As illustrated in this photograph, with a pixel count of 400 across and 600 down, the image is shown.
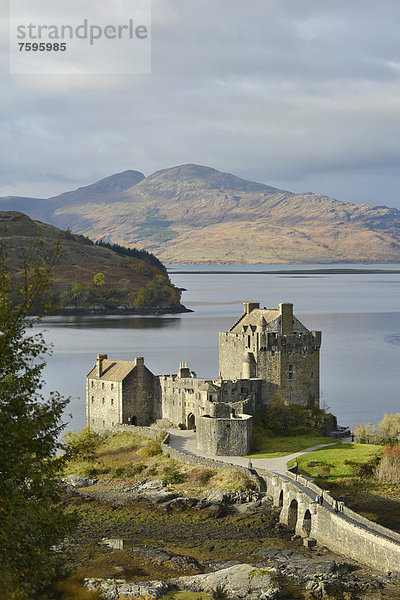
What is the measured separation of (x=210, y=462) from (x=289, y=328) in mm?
15755

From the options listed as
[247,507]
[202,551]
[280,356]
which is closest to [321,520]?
[247,507]

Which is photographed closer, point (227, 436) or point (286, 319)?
point (227, 436)

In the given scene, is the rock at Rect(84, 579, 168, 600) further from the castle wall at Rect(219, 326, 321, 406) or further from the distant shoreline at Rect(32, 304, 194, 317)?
the distant shoreline at Rect(32, 304, 194, 317)

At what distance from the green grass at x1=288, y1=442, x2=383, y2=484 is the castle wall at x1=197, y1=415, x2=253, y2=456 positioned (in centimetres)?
398

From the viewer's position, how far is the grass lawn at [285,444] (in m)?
54.2

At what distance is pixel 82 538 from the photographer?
41.8 metres

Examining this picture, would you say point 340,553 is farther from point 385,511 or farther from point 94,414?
point 94,414

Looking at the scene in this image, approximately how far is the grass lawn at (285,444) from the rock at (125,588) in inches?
817

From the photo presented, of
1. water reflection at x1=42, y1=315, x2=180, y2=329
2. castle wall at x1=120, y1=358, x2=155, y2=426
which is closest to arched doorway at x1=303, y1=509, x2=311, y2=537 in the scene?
castle wall at x1=120, y1=358, x2=155, y2=426

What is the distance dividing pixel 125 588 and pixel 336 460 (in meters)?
22.9

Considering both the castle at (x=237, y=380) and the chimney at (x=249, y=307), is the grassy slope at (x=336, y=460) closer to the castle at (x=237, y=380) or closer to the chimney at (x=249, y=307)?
the castle at (x=237, y=380)

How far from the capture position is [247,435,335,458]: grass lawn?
5419 cm

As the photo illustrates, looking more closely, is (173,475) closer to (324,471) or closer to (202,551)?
(324,471)

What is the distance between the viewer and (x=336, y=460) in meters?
52.5
